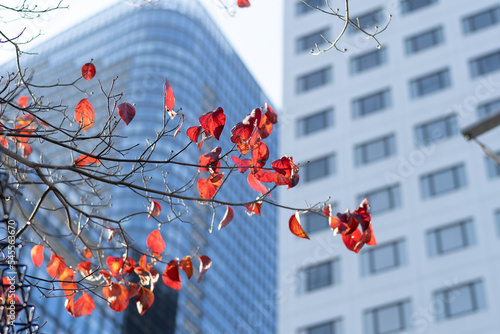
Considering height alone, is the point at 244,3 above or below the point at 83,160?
above

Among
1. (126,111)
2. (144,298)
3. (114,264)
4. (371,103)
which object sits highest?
(371,103)

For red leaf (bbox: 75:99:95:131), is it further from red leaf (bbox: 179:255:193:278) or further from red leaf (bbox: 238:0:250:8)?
red leaf (bbox: 238:0:250:8)

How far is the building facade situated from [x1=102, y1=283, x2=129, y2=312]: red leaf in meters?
60.7

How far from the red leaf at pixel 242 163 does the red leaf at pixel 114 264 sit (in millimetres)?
1179

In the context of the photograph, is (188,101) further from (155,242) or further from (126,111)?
(126,111)

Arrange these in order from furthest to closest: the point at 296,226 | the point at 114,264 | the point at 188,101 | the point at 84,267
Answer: the point at 188,101 < the point at 84,267 < the point at 114,264 < the point at 296,226

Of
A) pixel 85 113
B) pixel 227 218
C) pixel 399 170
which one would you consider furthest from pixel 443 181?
pixel 85 113

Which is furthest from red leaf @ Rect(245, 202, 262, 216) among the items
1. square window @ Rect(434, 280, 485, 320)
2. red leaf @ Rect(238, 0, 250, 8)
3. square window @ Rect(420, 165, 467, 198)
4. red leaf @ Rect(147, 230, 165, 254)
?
square window @ Rect(420, 165, 467, 198)

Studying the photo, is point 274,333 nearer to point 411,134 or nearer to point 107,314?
point 107,314

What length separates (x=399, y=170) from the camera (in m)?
31.3

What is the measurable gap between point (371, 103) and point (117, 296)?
30.5 metres

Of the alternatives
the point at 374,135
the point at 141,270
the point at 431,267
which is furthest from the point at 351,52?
the point at 141,270

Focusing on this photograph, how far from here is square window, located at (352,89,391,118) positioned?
3400 cm

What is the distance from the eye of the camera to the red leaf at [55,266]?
4.95m
